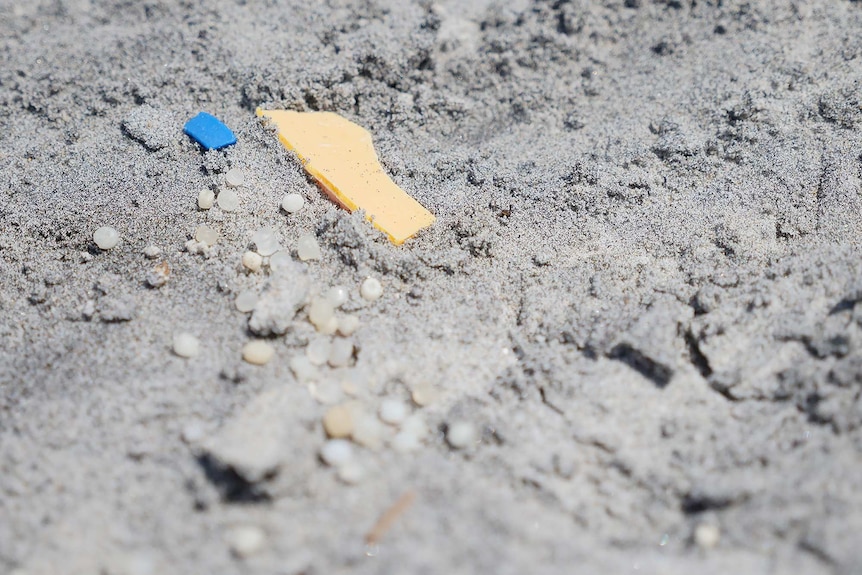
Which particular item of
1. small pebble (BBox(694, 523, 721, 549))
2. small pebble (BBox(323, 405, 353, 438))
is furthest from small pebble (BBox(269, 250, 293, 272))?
small pebble (BBox(694, 523, 721, 549))

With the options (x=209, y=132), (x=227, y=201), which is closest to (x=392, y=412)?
(x=227, y=201)

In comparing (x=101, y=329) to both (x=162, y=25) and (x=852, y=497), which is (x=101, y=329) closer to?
(x=162, y=25)

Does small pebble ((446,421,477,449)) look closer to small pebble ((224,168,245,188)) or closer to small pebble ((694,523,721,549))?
small pebble ((694,523,721,549))

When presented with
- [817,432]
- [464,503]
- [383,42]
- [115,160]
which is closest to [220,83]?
[115,160]

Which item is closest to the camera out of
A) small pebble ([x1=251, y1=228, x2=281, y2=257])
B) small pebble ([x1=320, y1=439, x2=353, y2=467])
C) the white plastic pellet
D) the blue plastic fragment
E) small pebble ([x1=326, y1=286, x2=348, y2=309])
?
small pebble ([x1=320, y1=439, x2=353, y2=467])

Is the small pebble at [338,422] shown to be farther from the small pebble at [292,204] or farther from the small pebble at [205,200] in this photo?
the small pebble at [205,200]

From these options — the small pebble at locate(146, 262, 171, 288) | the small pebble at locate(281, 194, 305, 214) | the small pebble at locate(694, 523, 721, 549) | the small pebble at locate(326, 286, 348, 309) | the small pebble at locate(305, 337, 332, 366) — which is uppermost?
the small pebble at locate(694, 523, 721, 549)

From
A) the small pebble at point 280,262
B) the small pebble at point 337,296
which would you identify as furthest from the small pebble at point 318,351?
the small pebble at point 280,262
